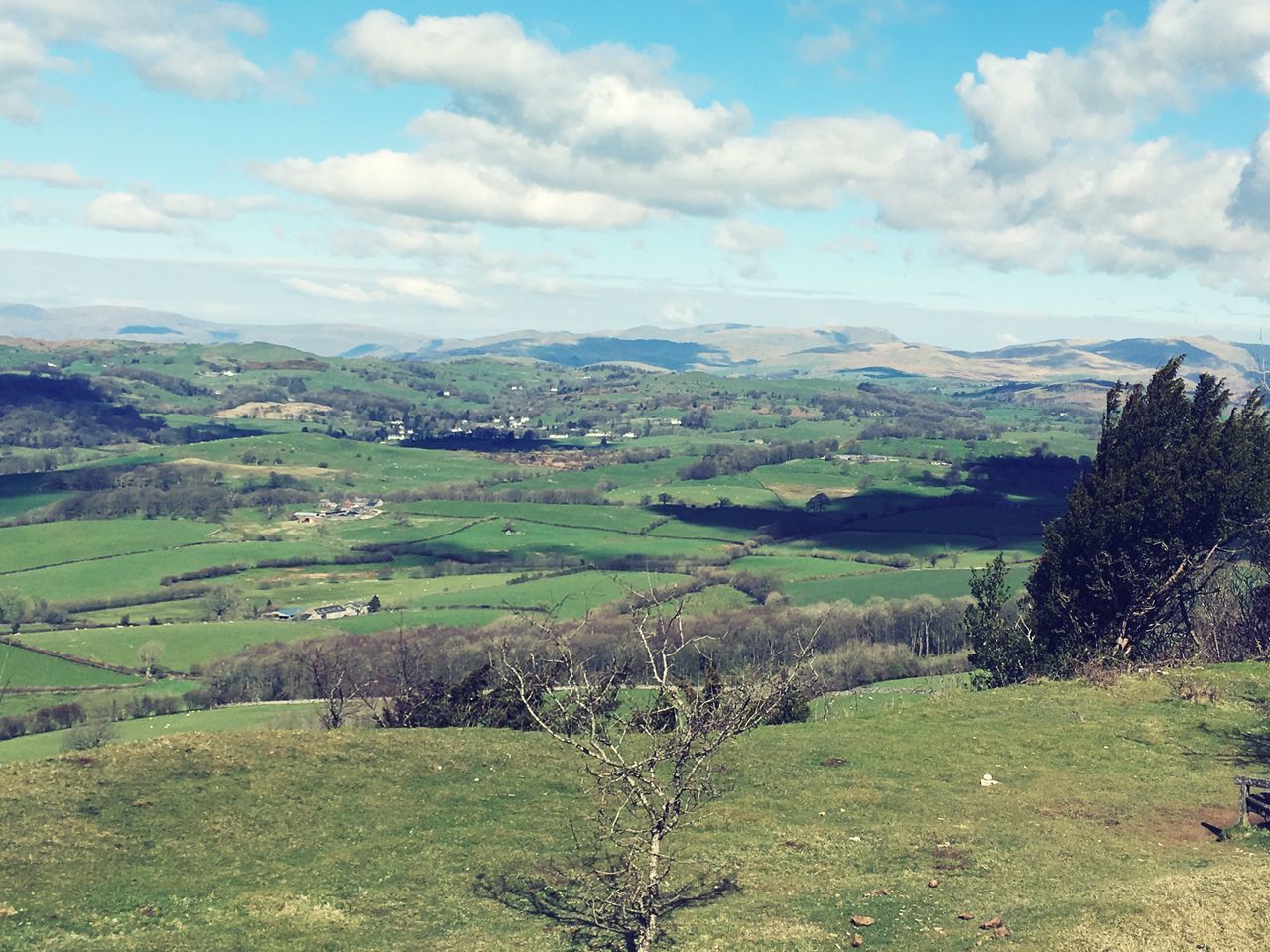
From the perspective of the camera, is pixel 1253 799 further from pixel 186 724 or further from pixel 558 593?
pixel 558 593

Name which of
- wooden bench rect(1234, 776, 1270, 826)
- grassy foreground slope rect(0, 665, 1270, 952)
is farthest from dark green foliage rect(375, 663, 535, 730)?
wooden bench rect(1234, 776, 1270, 826)

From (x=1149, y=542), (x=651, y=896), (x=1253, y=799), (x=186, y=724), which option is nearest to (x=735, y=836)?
(x=651, y=896)

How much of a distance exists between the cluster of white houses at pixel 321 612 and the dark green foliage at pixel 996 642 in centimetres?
10149

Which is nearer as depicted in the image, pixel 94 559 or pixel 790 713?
pixel 790 713

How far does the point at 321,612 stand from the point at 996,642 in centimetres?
11097

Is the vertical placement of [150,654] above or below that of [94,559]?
above

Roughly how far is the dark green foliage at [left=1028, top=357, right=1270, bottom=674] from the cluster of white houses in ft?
355

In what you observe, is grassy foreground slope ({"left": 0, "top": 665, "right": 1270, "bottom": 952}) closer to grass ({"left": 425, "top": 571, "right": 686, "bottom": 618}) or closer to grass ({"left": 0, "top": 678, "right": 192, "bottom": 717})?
grass ({"left": 0, "top": 678, "right": 192, "bottom": 717})

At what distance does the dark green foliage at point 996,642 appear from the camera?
62031 mm

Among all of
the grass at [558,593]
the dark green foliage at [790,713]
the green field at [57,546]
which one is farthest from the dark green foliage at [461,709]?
the green field at [57,546]

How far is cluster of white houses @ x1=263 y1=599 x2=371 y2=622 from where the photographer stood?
147 m

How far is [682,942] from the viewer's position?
25641 millimetres

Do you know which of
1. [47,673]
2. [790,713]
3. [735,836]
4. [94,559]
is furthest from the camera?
[94,559]

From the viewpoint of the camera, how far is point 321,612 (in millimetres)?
150500
